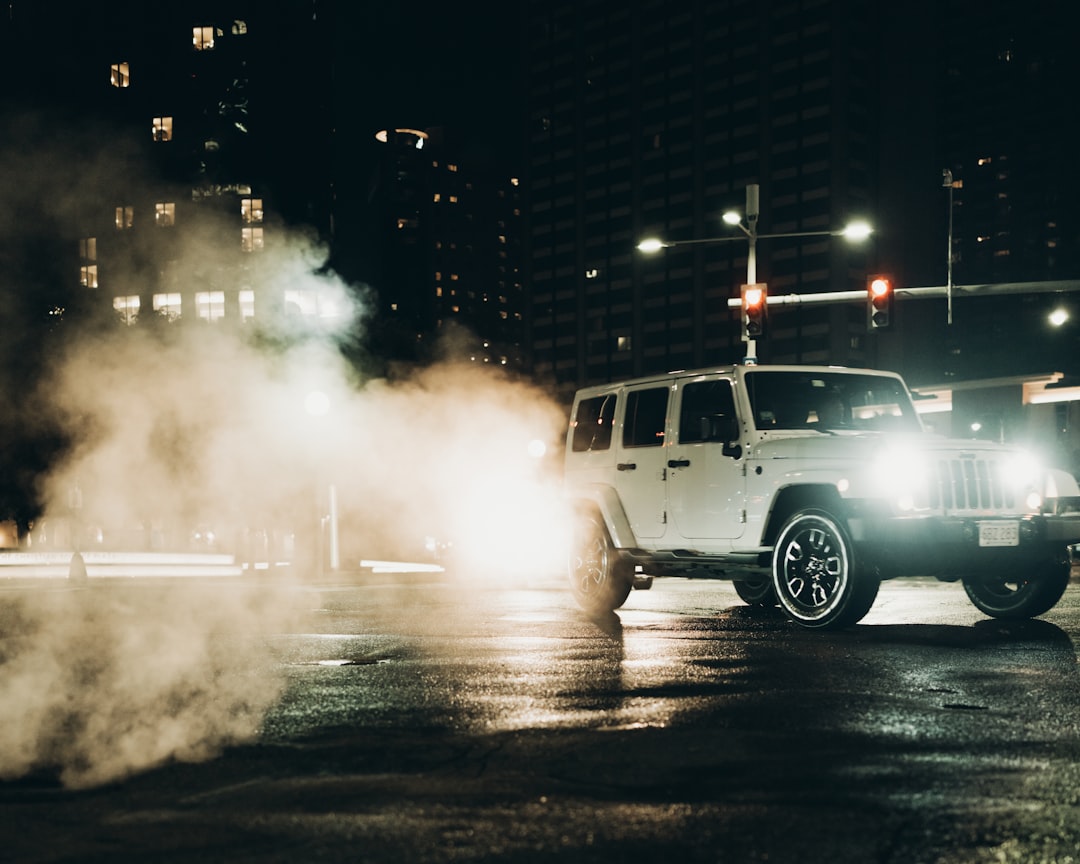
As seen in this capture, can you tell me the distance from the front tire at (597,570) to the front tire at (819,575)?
201cm

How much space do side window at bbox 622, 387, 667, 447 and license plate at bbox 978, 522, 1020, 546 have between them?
3.03 m

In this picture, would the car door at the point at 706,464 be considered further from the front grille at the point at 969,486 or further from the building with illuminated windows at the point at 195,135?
the building with illuminated windows at the point at 195,135

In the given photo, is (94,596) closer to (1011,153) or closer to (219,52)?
(219,52)

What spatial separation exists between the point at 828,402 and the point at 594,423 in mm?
2471

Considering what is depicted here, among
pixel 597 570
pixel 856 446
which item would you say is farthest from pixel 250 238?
pixel 856 446

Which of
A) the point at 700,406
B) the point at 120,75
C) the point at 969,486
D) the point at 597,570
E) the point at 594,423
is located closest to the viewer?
the point at 969,486

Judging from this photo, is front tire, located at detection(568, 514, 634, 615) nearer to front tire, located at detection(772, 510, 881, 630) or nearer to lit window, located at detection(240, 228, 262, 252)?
front tire, located at detection(772, 510, 881, 630)

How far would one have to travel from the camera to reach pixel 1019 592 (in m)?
11.5

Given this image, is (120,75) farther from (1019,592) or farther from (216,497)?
(1019,592)

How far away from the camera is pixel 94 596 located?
1856 cm

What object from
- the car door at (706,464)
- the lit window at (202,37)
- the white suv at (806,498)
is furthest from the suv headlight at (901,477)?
the lit window at (202,37)

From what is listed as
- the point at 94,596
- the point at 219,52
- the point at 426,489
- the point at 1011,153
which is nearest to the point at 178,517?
the point at 426,489

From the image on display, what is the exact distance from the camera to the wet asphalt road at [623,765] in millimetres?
4191

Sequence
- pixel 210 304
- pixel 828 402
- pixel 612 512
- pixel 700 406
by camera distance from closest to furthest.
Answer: pixel 828 402 < pixel 700 406 < pixel 612 512 < pixel 210 304
